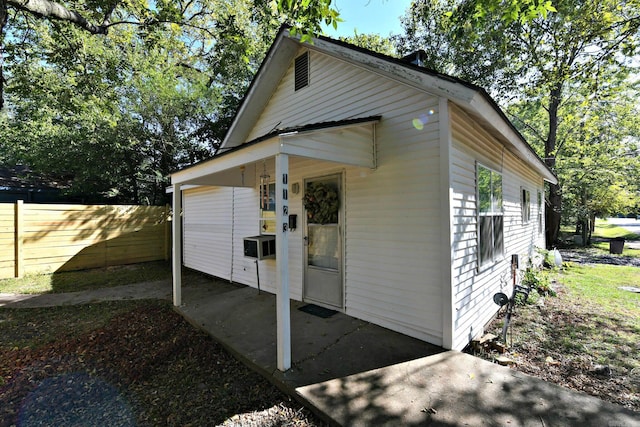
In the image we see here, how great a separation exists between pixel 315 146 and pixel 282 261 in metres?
1.37

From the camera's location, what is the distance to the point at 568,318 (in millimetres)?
5012

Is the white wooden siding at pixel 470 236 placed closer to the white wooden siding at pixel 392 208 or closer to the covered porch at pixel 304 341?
the white wooden siding at pixel 392 208

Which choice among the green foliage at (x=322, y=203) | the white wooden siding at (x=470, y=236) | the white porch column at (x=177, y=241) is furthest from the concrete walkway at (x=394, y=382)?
the green foliage at (x=322, y=203)

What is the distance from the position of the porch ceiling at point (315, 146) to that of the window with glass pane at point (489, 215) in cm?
194

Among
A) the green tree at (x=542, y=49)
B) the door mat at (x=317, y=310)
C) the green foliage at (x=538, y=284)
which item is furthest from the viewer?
the green foliage at (x=538, y=284)

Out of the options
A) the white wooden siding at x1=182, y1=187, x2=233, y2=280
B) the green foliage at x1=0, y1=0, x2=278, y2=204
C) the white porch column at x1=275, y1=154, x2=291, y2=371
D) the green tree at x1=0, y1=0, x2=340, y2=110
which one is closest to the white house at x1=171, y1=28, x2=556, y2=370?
the white porch column at x1=275, y1=154, x2=291, y2=371

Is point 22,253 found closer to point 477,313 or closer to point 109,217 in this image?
point 109,217

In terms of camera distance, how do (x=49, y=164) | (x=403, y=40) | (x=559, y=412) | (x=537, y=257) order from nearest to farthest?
(x=559, y=412)
(x=537, y=257)
(x=49, y=164)
(x=403, y=40)

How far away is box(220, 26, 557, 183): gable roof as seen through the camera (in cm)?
330

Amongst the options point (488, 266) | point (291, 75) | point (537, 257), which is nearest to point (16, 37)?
point (291, 75)

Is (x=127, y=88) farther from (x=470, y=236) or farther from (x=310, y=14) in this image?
(x=470, y=236)

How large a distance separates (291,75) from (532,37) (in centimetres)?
978

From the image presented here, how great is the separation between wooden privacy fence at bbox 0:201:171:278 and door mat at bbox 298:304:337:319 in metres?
8.38

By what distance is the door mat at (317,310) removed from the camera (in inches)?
181
